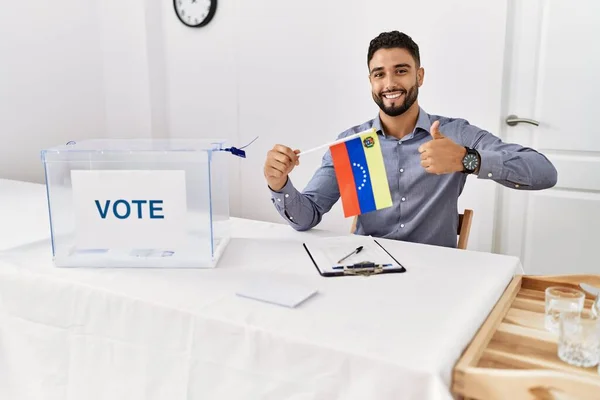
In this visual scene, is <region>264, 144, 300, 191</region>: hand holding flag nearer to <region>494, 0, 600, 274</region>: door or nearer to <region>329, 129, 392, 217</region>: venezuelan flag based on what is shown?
<region>329, 129, 392, 217</region>: venezuelan flag

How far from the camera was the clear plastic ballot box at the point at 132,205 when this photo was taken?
121cm

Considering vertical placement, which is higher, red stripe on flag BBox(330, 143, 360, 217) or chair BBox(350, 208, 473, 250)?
red stripe on flag BBox(330, 143, 360, 217)

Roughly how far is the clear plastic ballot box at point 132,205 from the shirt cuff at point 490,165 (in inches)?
27.2

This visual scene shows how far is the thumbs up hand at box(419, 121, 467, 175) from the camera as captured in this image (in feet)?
4.56

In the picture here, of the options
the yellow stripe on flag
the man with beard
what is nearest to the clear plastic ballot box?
the yellow stripe on flag

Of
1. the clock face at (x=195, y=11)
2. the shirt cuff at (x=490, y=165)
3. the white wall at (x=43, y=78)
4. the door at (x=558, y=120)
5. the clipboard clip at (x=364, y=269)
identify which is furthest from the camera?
the clock face at (x=195, y=11)

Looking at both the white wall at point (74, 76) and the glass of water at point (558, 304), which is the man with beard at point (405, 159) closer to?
the glass of water at point (558, 304)

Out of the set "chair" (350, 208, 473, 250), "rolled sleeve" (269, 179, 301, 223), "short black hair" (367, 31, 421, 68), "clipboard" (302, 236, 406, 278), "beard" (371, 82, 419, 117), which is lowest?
"chair" (350, 208, 473, 250)

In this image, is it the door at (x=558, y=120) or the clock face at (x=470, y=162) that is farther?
the door at (x=558, y=120)

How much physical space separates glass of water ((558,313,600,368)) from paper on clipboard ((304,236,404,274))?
403 mm

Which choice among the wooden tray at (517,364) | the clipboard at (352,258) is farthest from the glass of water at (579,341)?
the clipboard at (352,258)

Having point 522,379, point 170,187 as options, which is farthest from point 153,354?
point 522,379

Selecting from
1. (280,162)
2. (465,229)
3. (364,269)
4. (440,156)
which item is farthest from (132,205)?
(465,229)

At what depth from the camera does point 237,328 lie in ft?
3.11
